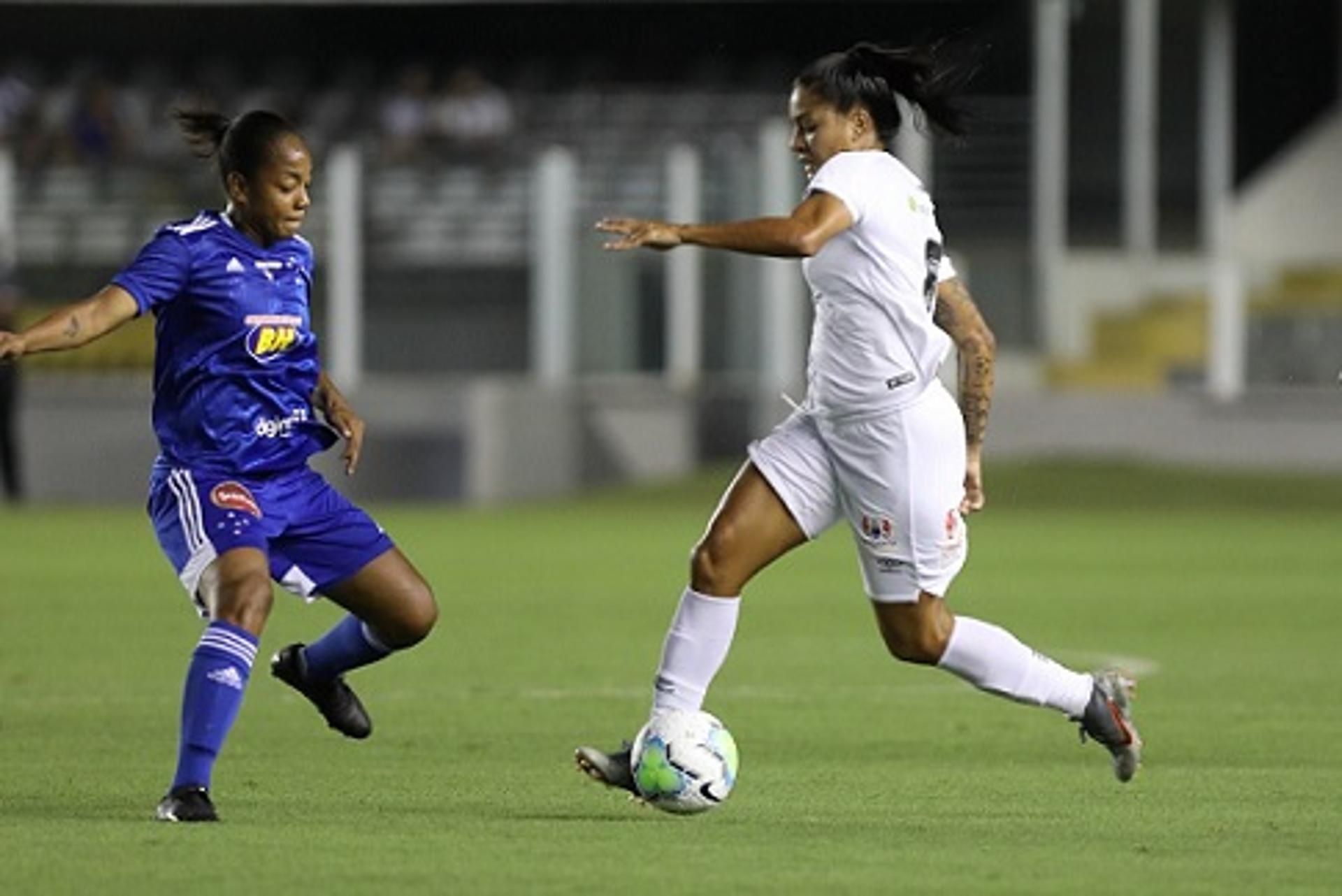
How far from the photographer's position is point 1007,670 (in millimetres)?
9953

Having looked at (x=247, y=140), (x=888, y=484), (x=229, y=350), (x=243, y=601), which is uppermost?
(x=247, y=140)

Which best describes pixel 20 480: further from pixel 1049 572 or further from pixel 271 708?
pixel 271 708

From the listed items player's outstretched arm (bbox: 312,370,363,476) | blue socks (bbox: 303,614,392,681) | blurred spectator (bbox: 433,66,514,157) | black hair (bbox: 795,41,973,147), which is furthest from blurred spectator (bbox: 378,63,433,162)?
black hair (bbox: 795,41,973,147)

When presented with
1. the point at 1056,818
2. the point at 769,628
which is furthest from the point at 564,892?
the point at 769,628

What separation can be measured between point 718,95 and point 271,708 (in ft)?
83.1

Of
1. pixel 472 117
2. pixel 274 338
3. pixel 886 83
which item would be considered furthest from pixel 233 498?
pixel 472 117

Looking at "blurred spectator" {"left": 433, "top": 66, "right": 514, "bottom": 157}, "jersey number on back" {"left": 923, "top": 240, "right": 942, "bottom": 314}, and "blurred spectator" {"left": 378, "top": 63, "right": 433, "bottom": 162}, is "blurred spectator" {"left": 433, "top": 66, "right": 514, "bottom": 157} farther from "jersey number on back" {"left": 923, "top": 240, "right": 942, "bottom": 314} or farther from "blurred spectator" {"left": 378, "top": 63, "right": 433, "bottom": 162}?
"jersey number on back" {"left": 923, "top": 240, "right": 942, "bottom": 314}

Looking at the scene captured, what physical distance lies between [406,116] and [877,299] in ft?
94.8

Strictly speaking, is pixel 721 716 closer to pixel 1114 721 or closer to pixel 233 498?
pixel 1114 721

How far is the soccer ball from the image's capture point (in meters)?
9.54

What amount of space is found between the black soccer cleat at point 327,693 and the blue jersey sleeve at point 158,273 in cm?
159

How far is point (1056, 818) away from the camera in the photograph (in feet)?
31.8

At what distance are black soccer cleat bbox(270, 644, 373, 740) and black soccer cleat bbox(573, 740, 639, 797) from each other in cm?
153

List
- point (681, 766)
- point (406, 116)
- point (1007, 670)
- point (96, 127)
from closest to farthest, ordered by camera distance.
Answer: point (681, 766) < point (1007, 670) < point (96, 127) < point (406, 116)
